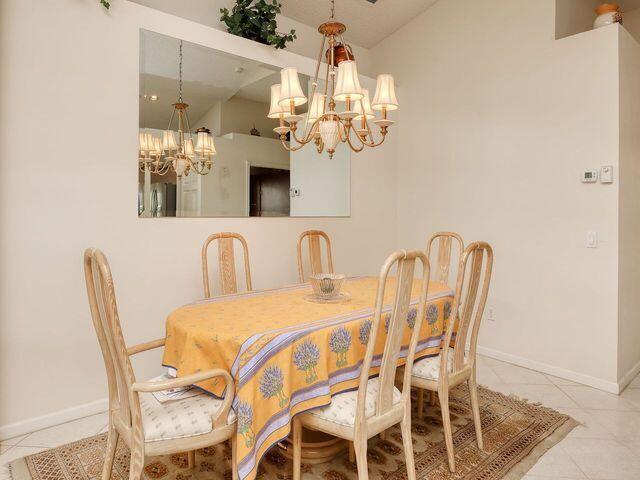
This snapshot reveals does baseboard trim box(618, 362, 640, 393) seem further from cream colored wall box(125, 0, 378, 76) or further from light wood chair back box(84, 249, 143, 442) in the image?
cream colored wall box(125, 0, 378, 76)

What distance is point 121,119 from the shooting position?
2.63 m

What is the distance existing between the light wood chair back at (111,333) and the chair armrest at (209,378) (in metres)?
0.07

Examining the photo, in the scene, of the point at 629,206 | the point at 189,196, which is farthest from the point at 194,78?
the point at 629,206

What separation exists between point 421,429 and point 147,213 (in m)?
2.12

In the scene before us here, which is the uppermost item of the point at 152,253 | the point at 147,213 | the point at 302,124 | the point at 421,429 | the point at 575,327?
the point at 302,124

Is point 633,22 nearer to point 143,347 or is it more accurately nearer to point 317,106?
point 317,106

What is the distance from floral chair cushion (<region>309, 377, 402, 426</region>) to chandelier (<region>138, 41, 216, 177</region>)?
1.95 m

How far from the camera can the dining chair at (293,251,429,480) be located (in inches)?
60.2

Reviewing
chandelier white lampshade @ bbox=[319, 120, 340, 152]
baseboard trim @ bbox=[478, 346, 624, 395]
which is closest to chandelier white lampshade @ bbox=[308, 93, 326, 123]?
chandelier white lampshade @ bbox=[319, 120, 340, 152]

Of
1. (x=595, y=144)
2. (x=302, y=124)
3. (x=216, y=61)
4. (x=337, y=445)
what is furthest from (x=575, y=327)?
(x=216, y=61)

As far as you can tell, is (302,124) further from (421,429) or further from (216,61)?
(421,429)

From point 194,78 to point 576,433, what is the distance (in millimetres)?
3306

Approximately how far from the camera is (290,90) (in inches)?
84.8

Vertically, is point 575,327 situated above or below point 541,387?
above
